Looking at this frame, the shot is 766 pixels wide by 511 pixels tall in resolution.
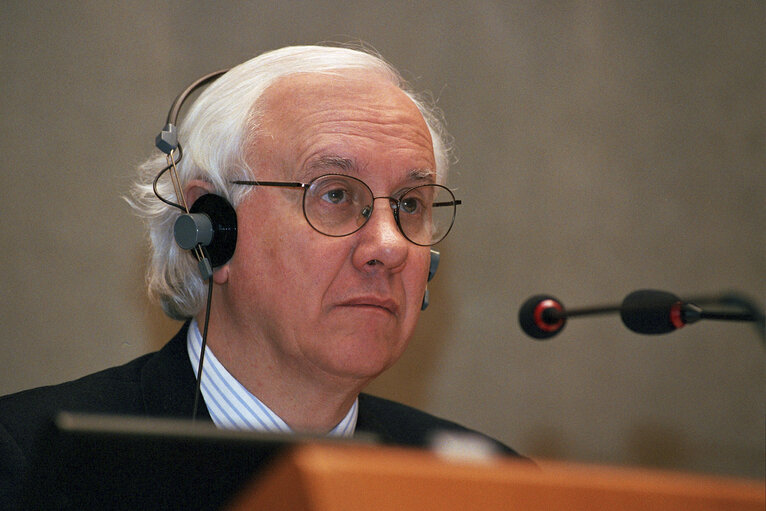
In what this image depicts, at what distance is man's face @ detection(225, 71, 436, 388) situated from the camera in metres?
1.53

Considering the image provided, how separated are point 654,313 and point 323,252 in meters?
0.60

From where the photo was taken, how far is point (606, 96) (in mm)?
2592

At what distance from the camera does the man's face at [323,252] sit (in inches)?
60.2

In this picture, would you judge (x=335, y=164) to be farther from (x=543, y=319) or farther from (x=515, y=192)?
(x=515, y=192)

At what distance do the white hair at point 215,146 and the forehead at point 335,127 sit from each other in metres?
0.03

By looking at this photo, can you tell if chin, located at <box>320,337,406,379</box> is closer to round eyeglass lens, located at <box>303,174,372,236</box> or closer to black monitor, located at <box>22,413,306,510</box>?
round eyeglass lens, located at <box>303,174,372,236</box>

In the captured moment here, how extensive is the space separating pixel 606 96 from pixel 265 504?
230cm

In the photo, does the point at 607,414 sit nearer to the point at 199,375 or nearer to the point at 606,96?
the point at 606,96

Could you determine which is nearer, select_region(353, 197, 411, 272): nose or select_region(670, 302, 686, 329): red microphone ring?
select_region(670, 302, 686, 329): red microphone ring

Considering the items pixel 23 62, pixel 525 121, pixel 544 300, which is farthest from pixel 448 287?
pixel 23 62

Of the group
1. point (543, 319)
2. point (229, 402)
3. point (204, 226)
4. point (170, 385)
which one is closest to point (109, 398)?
point (170, 385)

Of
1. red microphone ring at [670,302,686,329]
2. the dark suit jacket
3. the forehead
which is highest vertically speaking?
the forehead

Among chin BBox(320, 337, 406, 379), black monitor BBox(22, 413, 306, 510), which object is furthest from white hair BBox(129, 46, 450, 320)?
black monitor BBox(22, 413, 306, 510)

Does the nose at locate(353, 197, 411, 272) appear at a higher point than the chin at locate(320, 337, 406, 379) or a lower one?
higher
